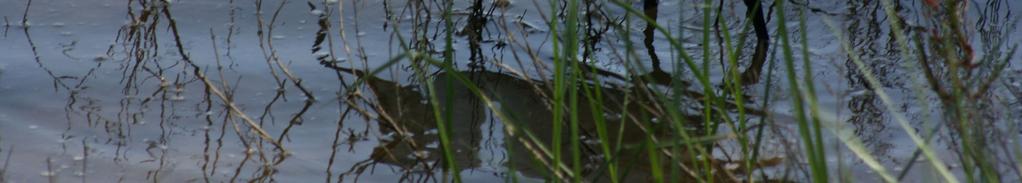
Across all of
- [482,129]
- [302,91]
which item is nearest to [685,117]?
[482,129]

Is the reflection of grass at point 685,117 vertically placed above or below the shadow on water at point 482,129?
above

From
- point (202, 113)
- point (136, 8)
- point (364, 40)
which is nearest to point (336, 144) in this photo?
point (202, 113)

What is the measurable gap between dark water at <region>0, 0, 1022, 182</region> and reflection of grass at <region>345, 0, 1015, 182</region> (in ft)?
0.15

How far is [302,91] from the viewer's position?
3.18 meters

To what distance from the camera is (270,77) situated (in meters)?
3.36

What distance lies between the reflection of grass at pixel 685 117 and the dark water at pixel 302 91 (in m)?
0.05

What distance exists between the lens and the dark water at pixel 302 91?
2.69 meters

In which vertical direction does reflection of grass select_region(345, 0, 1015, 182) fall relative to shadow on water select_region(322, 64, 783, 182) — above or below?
above

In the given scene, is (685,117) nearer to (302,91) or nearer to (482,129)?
(482,129)

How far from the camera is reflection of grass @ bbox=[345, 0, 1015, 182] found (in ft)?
5.74

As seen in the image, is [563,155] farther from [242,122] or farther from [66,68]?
[66,68]

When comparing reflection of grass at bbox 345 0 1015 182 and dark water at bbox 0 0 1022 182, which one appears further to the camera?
dark water at bbox 0 0 1022 182

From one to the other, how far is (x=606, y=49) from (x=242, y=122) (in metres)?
1.10

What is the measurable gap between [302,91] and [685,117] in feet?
2.66
